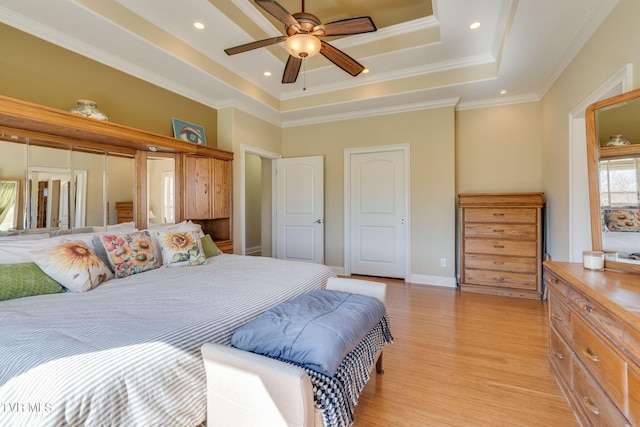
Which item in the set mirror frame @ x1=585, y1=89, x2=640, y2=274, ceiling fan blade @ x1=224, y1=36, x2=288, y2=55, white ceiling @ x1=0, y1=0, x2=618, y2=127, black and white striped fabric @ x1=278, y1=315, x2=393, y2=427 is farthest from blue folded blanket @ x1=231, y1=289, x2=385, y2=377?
white ceiling @ x1=0, y1=0, x2=618, y2=127

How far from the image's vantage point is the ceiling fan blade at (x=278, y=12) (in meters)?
1.87

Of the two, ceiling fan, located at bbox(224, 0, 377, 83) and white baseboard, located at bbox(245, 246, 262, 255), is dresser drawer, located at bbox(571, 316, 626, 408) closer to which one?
ceiling fan, located at bbox(224, 0, 377, 83)

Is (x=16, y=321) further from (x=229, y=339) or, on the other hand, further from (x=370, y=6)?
(x=370, y=6)

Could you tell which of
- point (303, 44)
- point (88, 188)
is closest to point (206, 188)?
point (88, 188)

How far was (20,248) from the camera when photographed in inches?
73.7

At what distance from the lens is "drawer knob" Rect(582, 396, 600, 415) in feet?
4.27

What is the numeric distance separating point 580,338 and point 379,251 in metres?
3.07

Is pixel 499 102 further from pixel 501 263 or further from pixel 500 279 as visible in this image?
pixel 500 279

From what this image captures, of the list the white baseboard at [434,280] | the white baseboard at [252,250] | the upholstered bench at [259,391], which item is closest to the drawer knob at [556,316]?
the upholstered bench at [259,391]

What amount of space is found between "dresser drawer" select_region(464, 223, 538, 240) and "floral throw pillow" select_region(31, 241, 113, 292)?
153 inches

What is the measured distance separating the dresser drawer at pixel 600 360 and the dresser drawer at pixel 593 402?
0.13 ft

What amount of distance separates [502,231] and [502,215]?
20 centimetres

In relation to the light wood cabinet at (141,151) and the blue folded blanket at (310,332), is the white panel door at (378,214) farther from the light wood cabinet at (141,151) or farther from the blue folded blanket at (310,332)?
the blue folded blanket at (310,332)

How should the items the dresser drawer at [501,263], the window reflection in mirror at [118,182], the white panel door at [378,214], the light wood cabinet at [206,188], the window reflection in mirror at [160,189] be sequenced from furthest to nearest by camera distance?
the white panel door at [378,214]
the dresser drawer at [501,263]
the light wood cabinet at [206,188]
the window reflection in mirror at [160,189]
the window reflection in mirror at [118,182]
